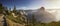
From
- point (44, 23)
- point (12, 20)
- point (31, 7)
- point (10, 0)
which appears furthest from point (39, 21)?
point (10, 0)

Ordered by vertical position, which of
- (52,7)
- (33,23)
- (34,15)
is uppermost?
(52,7)

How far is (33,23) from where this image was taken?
1564 mm

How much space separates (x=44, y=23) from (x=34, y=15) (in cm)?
17

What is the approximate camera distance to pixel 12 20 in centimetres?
155

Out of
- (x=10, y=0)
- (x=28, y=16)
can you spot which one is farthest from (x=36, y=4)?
(x=10, y=0)

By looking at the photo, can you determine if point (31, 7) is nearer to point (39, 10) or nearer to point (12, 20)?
point (39, 10)

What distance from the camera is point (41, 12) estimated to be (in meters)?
1.58

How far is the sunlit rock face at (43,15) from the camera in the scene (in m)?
1.56

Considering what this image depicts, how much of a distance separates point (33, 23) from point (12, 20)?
27 centimetres

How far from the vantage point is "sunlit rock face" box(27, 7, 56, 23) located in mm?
1564

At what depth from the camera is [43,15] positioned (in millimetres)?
1578

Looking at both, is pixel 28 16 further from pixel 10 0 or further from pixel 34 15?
pixel 10 0

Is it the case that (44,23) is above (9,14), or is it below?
below

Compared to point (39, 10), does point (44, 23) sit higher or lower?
lower
